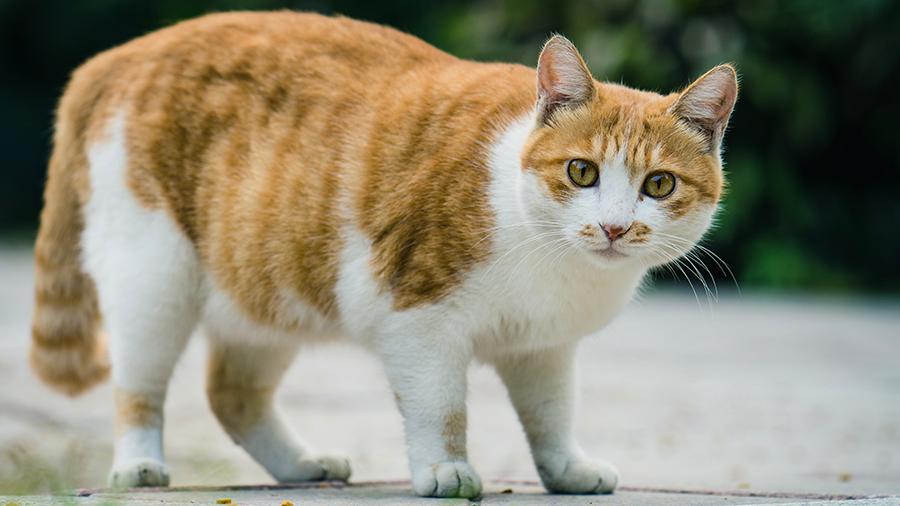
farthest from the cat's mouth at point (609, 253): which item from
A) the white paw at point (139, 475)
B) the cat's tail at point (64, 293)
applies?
the cat's tail at point (64, 293)

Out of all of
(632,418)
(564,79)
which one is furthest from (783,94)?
(564,79)

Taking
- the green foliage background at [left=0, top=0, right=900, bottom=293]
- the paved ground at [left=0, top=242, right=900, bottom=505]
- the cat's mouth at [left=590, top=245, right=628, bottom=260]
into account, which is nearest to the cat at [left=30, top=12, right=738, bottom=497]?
the cat's mouth at [left=590, top=245, right=628, bottom=260]

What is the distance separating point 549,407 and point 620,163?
2.74 feet

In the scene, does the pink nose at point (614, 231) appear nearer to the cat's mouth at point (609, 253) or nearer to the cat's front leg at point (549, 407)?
the cat's mouth at point (609, 253)

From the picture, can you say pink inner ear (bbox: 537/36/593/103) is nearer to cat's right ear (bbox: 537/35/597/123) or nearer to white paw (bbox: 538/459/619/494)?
cat's right ear (bbox: 537/35/597/123)

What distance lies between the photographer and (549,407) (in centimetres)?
262

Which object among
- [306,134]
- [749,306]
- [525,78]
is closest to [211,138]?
[306,134]

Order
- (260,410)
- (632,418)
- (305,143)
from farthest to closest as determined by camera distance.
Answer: (632,418) → (260,410) → (305,143)

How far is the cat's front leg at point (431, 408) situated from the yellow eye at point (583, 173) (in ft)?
1.83

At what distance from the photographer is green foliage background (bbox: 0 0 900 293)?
859 centimetres

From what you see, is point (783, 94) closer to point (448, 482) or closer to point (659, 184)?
point (659, 184)

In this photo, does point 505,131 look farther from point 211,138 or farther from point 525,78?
point 211,138

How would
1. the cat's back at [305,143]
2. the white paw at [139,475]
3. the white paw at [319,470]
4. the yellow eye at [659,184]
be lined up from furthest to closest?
the white paw at [319,470] → the white paw at [139,475] → the cat's back at [305,143] → the yellow eye at [659,184]

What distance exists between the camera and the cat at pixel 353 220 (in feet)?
7.39
